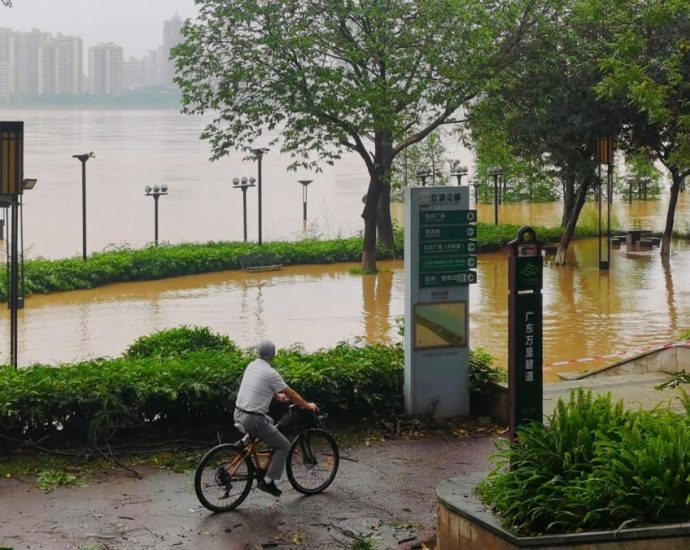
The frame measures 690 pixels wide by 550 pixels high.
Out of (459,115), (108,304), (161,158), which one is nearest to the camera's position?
(108,304)

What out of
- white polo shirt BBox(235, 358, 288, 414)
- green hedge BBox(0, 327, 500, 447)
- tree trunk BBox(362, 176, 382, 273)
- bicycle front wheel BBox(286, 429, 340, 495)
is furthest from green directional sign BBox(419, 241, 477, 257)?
tree trunk BBox(362, 176, 382, 273)

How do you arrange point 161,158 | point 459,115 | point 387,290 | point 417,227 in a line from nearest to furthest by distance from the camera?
point 417,227, point 387,290, point 459,115, point 161,158

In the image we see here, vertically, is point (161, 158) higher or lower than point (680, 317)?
higher

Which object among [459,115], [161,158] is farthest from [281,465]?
[161,158]

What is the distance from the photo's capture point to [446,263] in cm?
1220

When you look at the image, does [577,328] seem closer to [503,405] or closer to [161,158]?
[503,405]

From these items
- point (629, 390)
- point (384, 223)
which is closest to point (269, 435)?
point (629, 390)

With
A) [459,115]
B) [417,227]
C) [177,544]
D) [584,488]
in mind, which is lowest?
[177,544]

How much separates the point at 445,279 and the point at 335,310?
11.3 metres

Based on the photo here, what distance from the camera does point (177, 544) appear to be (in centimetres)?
851

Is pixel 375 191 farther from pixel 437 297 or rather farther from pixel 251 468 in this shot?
pixel 251 468

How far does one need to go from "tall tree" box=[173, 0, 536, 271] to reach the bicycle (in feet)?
60.2

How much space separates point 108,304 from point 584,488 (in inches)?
721

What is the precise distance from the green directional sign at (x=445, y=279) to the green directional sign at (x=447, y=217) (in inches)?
21.4
